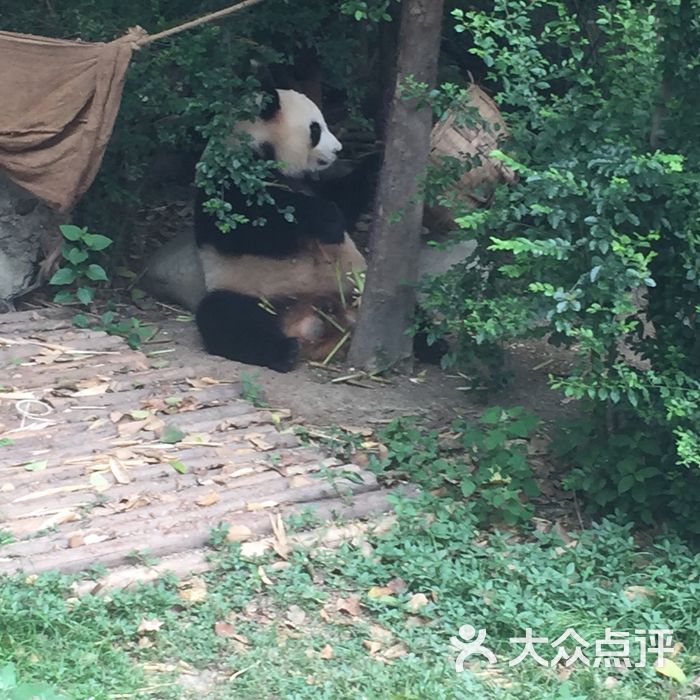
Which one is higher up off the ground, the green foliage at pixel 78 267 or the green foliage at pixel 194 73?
the green foliage at pixel 194 73

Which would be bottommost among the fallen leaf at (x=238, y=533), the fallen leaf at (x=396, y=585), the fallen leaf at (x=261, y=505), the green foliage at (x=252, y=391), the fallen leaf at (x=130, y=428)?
the fallen leaf at (x=396, y=585)

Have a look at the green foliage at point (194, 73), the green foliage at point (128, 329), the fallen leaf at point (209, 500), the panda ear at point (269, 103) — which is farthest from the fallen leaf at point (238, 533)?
the panda ear at point (269, 103)

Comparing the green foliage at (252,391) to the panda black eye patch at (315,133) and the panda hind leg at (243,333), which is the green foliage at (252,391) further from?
the panda black eye patch at (315,133)

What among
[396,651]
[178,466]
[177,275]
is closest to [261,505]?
[178,466]

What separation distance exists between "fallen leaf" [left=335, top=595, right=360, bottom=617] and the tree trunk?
1815mm

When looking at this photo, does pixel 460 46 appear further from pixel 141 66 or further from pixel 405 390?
pixel 405 390

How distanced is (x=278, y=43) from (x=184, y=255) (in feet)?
4.37

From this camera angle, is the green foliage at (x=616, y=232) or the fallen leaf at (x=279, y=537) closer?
the green foliage at (x=616, y=232)

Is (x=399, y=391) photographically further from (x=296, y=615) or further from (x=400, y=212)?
(x=296, y=615)

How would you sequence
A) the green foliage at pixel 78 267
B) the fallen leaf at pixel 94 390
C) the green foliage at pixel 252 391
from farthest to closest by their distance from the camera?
the green foliage at pixel 78 267 < the green foliage at pixel 252 391 < the fallen leaf at pixel 94 390

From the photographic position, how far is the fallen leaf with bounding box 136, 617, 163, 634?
3260mm

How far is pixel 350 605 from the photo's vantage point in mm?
3523

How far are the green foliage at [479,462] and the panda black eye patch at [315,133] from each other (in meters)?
2.29

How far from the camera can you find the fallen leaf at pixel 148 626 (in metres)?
3.26
